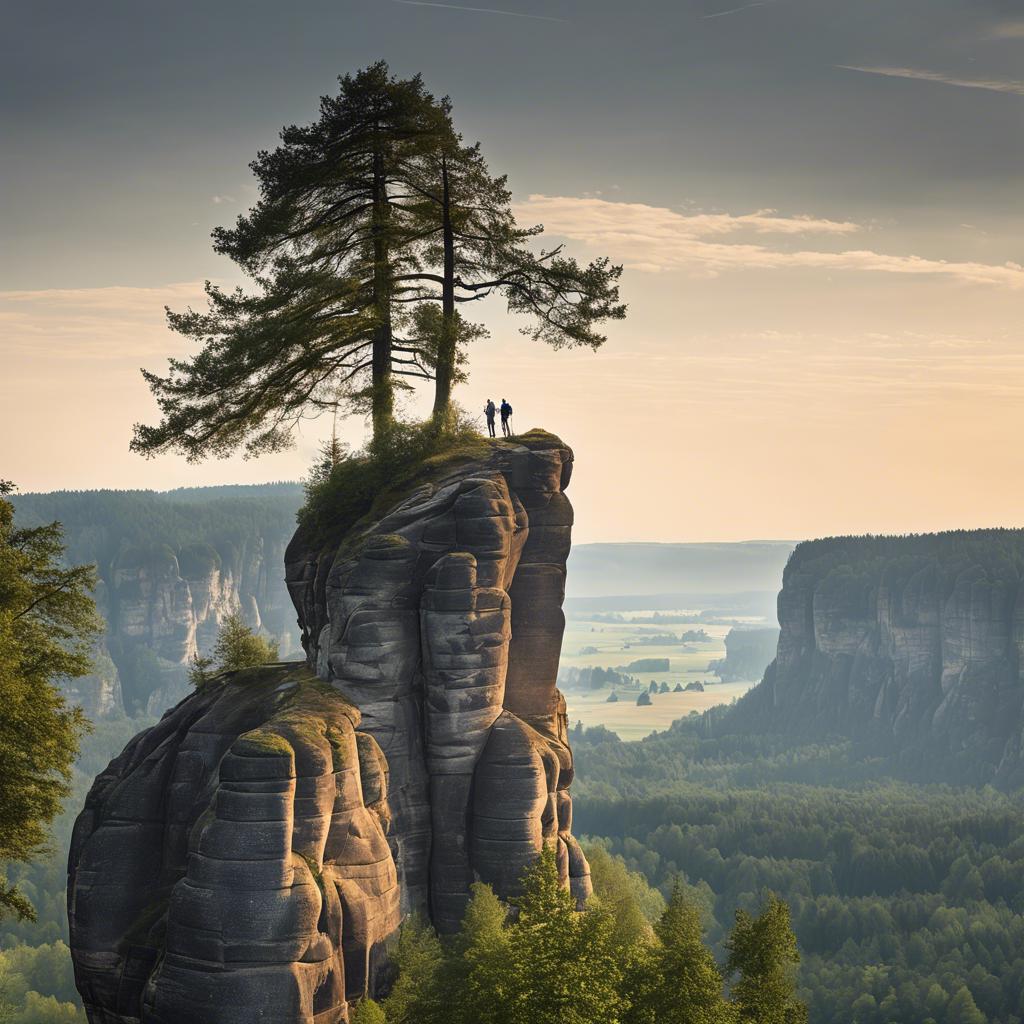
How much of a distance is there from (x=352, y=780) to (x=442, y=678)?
6.34 meters

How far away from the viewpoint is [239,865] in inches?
1796

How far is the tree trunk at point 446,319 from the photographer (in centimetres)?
6323

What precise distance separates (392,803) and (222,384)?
64.7 feet

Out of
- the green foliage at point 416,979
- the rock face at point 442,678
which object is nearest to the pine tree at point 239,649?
the rock face at point 442,678

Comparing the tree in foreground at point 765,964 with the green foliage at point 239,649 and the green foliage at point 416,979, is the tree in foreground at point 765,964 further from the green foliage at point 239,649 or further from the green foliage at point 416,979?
the green foliage at point 239,649

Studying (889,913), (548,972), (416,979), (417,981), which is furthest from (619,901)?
(889,913)

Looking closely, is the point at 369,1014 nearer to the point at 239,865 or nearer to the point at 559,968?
the point at 239,865

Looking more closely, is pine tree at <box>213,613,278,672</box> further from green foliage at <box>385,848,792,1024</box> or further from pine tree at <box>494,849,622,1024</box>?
pine tree at <box>494,849,622,1024</box>

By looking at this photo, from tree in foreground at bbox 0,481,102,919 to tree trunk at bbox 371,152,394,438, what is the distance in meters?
13.9

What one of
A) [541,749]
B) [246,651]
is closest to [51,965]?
[246,651]

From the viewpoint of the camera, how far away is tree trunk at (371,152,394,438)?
208 ft

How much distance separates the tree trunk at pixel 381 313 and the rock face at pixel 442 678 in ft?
23.8

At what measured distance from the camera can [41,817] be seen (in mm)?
54562

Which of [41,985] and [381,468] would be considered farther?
[41,985]
